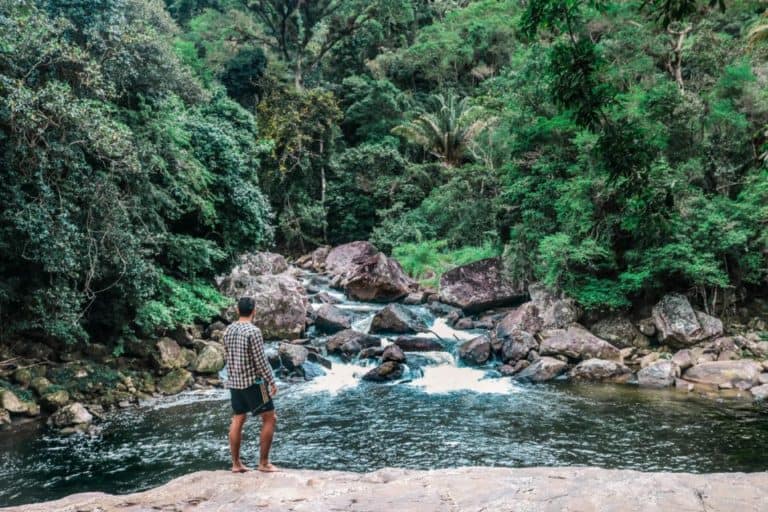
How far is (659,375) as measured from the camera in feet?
37.9

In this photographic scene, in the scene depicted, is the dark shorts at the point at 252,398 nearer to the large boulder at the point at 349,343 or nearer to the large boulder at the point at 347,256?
the large boulder at the point at 349,343

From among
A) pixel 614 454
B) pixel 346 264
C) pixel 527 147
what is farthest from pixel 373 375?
pixel 346 264

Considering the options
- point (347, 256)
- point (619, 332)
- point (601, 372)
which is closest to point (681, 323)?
point (619, 332)

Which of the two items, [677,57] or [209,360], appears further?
[677,57]

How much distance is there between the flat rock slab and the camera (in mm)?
3895

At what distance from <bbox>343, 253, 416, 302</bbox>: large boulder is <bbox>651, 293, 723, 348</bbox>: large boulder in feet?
26.4

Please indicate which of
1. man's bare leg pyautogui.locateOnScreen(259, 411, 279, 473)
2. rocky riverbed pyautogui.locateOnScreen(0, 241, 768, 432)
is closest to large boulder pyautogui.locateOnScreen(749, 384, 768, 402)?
rocky riverbed pyautogui.locateOnScreen(0, 241, 768, 432)

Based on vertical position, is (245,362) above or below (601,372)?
above

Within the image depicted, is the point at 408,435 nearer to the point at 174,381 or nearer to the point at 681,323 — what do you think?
the point at 174,381

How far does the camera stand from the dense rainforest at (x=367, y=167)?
28.7ft

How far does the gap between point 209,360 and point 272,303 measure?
9.76 feet

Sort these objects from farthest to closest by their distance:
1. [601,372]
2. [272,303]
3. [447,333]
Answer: [447,333], [272,303], [601,372]

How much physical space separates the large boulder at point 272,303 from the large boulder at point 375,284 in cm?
260

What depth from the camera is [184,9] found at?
1326 inches
